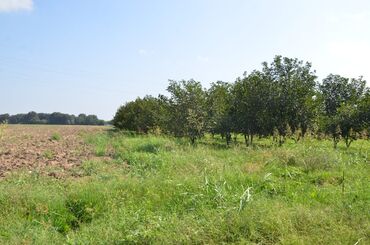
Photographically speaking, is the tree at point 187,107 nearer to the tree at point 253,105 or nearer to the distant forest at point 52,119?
the tree at point 253,105

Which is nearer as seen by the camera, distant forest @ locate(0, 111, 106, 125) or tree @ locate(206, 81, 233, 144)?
tree @ locate(206, 81, 233, 144)

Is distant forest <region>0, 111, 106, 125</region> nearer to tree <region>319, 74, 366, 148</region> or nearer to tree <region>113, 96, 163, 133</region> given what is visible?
tree <region>113, 96, 163, 133</region>

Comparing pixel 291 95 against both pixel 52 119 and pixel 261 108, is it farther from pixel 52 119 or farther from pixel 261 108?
pixel 52 119

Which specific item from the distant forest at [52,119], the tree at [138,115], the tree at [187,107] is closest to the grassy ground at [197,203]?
the tree at [187,107]

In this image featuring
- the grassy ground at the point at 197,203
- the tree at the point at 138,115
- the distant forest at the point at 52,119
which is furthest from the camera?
the distant forest at the point at 52,119

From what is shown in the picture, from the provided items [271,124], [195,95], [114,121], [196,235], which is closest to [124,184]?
[196,235]

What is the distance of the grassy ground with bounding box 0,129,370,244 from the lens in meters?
4.80

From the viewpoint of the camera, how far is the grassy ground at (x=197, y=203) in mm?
4801

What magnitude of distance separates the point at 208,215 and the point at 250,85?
1638 cm

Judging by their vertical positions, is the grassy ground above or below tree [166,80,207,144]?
below

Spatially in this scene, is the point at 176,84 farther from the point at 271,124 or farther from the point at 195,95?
the point at 271,124

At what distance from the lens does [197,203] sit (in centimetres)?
621

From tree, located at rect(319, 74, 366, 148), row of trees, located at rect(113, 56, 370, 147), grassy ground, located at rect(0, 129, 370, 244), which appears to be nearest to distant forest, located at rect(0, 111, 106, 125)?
tree, located at rect(319, 74, 366, 148)

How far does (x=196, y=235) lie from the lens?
4.77 meters
